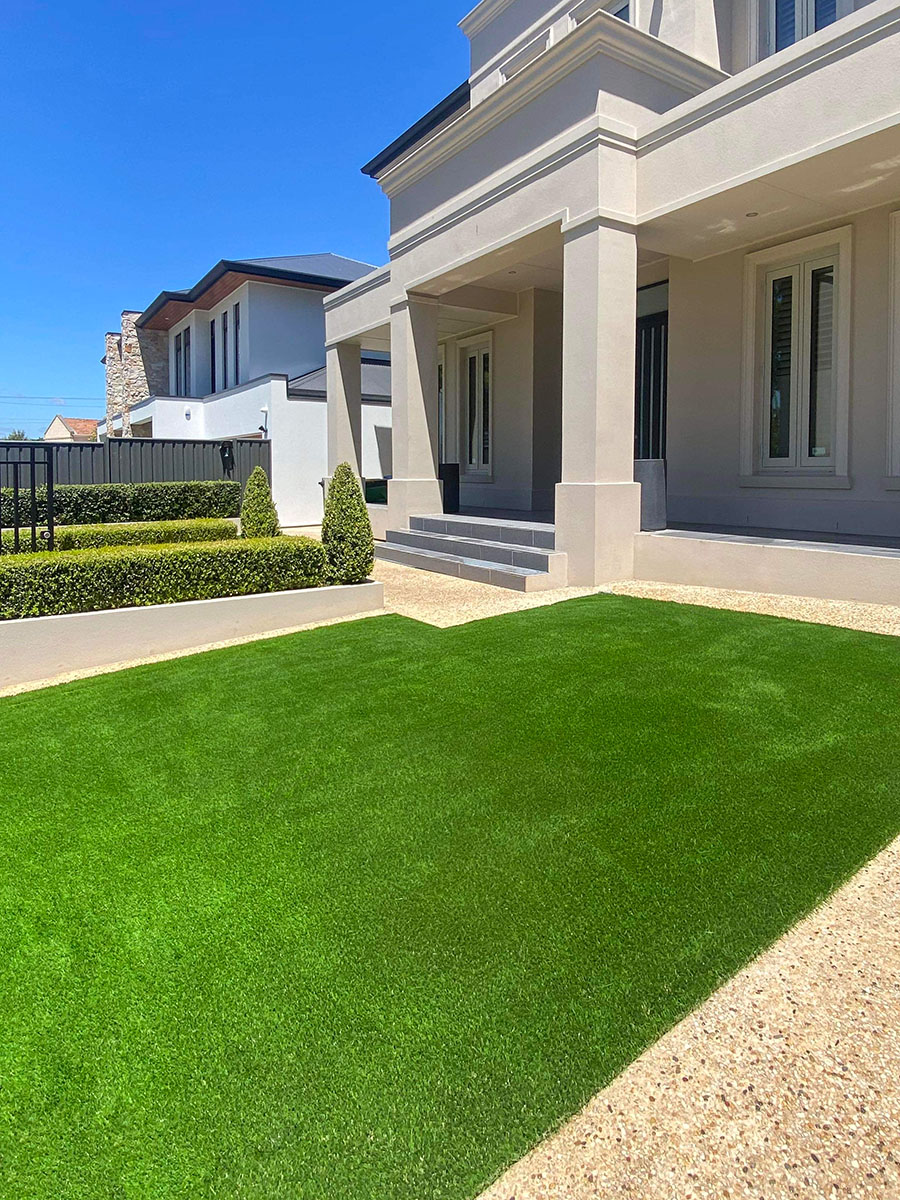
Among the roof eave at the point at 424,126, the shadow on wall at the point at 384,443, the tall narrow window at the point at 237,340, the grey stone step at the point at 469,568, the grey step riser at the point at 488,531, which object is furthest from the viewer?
the tall narrow window at the point at 237,340

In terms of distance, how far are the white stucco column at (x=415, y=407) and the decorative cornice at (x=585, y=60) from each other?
9.47 ft

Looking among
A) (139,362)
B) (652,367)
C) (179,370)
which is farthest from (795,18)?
(139,362)

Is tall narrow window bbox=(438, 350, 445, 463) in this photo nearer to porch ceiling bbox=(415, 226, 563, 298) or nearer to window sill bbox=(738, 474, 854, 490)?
porch ceiling bbox=(415, 226, 563, 298)

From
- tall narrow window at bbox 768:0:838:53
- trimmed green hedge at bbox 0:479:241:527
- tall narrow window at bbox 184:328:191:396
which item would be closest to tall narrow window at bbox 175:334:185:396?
tall narrow window at bbox 184:328:191:396

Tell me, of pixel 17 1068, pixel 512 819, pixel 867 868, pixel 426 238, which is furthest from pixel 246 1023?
pixel 426 238

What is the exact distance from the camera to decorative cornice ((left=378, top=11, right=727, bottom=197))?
9570mm

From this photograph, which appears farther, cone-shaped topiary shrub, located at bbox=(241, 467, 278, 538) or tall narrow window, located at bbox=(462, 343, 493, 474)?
tall narrow window, located at bbox=(462, 343, 493, 474)

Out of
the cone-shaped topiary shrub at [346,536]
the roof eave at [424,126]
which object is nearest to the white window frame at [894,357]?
the cone-shaped topiary shrub at [346,536]

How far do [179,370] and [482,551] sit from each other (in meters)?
26.4

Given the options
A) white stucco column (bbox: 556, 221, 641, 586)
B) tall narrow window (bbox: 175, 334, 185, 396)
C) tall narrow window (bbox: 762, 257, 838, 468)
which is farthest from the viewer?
tall narrow window (bbox: 175, 334, 185, 396)

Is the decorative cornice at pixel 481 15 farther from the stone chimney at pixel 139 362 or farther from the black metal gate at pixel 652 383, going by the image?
the stone chimney at pixel 139 362

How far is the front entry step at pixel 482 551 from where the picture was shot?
10164 millimetres

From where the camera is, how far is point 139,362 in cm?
3525

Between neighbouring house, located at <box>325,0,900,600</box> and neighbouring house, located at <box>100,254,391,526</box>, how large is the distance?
328 inches
